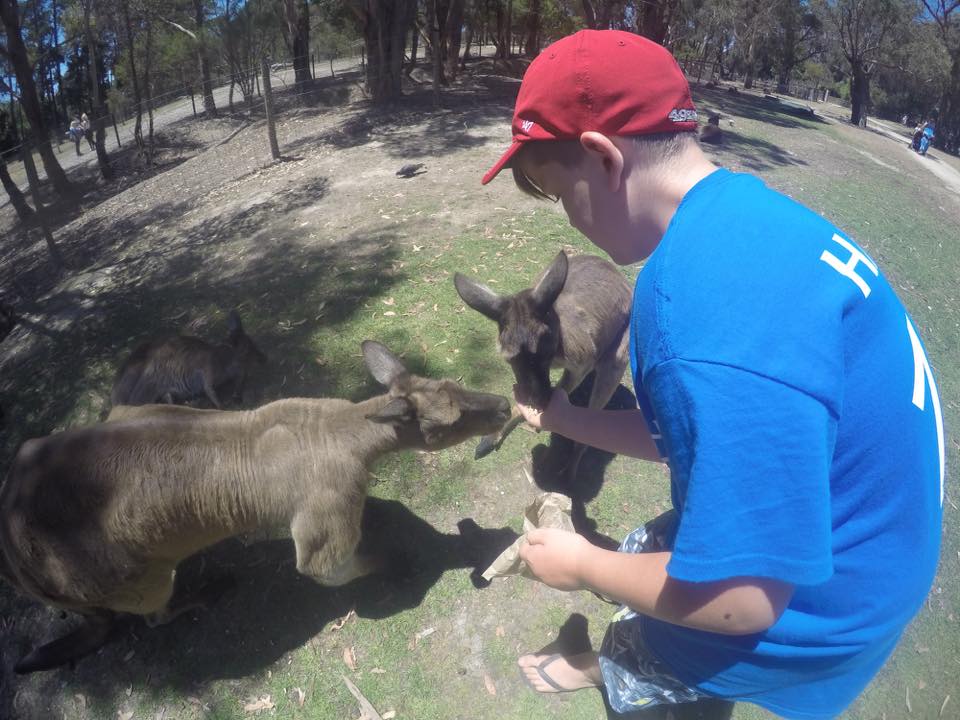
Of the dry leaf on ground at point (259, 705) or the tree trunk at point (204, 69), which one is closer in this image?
the dry leaf on ground at point (259, 705)

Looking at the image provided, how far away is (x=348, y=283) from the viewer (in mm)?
5812

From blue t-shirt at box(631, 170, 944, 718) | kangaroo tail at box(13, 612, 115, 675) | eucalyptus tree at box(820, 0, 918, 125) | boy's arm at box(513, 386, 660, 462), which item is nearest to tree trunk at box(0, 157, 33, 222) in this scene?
kangaroo tail at box(13, 612, 115, 675)

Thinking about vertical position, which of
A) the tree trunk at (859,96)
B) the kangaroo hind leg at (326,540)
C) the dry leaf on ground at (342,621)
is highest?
the tree trunk at (859,96)

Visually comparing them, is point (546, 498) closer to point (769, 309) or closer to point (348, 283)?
point (769, 309)

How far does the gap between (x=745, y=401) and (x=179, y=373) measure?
14.9 feet

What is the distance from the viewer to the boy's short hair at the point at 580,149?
1.21m

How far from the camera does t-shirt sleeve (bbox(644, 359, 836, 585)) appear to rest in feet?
2.90

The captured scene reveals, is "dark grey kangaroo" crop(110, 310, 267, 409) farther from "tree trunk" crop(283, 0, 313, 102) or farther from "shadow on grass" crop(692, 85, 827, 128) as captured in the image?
"shadow on grass" crop(692, 85, 827, 128)

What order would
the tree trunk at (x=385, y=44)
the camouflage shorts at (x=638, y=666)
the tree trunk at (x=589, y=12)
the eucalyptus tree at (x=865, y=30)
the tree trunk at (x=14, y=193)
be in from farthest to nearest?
the eucalyptus tree at (x=865, y=30), the tree trunk at (x=385, y=44), the tree trunk at (x=589, y=12), the tree trunk at (x=14, y=193), the camouflage shorts at (x=638, y=666)

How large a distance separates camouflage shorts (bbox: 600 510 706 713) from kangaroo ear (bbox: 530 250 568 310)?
4.71 feet

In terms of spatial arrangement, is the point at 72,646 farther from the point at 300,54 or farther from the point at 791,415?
the point at 300,54

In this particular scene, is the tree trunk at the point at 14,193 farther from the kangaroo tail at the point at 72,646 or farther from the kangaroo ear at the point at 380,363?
the kangaroo ear at the point at 380,363

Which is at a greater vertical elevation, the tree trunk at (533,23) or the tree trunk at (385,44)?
the tree trunk at (533,23)

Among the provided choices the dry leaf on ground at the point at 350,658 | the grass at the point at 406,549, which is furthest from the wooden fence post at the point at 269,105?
the dry leaf on ground at the point at 350,658
